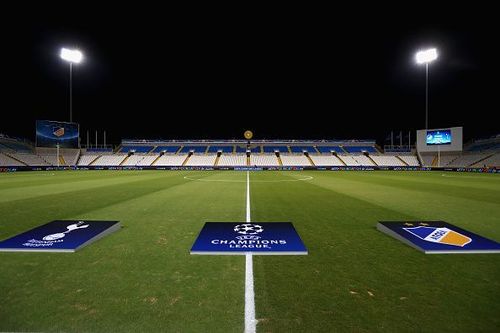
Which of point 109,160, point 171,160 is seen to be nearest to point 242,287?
point 171,160

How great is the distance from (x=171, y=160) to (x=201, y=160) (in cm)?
624

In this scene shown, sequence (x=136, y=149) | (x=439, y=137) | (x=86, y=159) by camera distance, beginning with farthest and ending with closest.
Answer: (x=136, y=149), (x=86, y=159), (x=439, y=137)

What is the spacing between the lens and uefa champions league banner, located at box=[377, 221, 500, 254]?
4.87 m

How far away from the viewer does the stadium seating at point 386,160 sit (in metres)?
55.5

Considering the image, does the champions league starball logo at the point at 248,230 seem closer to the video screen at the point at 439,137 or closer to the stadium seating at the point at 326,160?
the stadium seating at the point at 326,160

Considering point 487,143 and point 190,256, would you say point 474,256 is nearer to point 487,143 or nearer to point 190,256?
point 190,256

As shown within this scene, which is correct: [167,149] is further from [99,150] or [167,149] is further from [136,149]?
[99,150]

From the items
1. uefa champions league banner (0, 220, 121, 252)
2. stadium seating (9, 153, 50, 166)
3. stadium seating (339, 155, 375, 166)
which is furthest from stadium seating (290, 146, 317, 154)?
uefa champions league banner (0, 220, 121, 252)

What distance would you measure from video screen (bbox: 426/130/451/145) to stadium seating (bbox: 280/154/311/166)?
70.4 ft

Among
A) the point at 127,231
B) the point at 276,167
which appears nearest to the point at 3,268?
the point at 127,231

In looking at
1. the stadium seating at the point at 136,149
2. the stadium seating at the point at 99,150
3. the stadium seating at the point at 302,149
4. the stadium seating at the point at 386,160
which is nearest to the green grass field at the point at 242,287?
the stadium seating at the point at 386,160

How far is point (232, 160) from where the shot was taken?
57.1 metres

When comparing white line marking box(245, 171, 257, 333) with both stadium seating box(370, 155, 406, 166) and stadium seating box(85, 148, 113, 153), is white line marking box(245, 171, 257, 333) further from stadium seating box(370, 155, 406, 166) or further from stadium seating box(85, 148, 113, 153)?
stadium seating box(85, 148, 113, 153)

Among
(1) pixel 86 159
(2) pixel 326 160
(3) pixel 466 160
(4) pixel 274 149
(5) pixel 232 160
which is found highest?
(4) pixel 274 149
